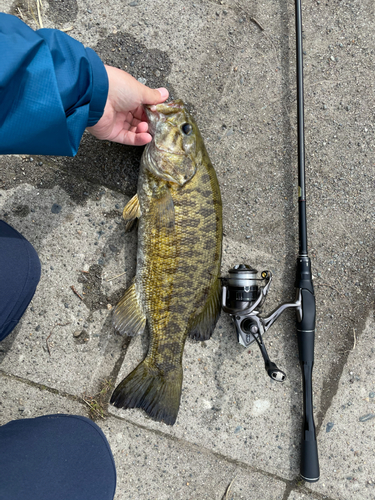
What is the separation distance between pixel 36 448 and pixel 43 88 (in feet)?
7.13

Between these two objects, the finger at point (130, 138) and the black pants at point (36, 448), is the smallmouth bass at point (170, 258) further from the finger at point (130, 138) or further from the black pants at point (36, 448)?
the black pants at point (36, 448)

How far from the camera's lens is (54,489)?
2057 millimetres

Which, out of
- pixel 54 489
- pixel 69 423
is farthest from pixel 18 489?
pixel 69 423

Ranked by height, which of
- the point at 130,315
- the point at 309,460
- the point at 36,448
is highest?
the point at 130,315

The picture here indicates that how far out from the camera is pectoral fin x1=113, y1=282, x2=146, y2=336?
240 centimetres

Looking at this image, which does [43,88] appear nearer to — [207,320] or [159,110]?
[159,110]

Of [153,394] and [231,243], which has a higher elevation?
[231,243]

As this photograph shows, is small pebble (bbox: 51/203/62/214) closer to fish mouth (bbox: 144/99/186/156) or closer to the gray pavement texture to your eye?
the gray pavement texture

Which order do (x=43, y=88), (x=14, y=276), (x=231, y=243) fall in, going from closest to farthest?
(x=43, y=88)
(x=14, y=276)
(x=231, y=243)

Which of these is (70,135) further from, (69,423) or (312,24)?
(312,24)

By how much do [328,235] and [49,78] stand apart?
2250 mm

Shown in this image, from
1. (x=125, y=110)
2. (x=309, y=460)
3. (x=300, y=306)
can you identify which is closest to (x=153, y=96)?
(x=125, y=110)

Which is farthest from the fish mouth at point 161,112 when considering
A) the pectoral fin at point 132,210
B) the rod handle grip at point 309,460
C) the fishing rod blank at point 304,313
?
the rod handle grip at point 309,460

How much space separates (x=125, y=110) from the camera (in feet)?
7.34
